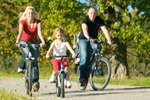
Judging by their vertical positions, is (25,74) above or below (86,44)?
below

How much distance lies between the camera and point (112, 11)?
20125 mm

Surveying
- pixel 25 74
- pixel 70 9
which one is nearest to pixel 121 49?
pixel 70 9

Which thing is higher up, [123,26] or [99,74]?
[123,26]

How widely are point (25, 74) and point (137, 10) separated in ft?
43.0

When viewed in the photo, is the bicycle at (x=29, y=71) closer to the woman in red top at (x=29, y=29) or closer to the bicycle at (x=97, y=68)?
the woman in red top at (x=29, y=29)

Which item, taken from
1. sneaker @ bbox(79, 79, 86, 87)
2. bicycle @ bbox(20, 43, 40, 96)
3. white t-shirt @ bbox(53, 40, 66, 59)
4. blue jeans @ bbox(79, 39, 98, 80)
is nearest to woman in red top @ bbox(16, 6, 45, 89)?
bicycle @ bbox(20, 43, 40, 96)

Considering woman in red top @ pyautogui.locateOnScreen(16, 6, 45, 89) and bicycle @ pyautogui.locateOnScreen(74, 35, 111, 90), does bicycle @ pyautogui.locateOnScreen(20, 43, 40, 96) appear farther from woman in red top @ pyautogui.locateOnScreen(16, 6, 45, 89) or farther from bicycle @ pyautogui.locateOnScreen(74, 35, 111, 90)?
bicycle @ pyautogui.locateOnScreen(74, 35, 111, 90)

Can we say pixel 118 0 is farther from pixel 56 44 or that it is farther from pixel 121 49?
pixel 56 44

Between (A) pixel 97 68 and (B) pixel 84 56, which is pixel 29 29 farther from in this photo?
(A) pixel 97 68

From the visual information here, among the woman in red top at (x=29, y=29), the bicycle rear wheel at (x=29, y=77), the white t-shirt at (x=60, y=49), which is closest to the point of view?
the bicycle rear wheel at (x=29, y=77)

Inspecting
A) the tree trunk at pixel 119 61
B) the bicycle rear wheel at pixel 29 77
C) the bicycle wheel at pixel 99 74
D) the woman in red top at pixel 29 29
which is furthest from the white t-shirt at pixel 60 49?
the tree trunk at pixel 119 61

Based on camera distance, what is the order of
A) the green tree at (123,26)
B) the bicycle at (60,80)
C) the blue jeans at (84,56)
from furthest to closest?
the green tree at (123,26) < the blue jeans at (84,56) < the bicycle at (60,80)

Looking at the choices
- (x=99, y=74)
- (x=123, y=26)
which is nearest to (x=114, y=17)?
(x=123, y=26)

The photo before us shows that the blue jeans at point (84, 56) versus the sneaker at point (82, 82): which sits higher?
the blue jeans at point (84, 56)
